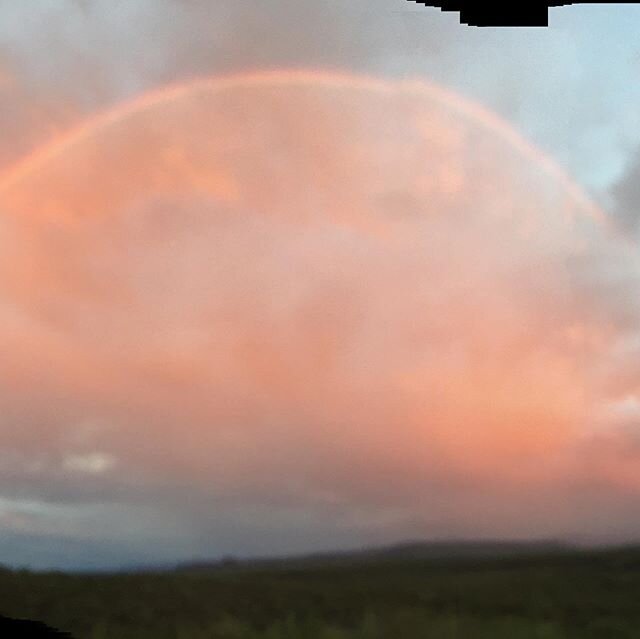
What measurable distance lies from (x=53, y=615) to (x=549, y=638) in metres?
5.78

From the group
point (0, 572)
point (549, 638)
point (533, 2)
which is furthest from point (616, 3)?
point (0, 572)

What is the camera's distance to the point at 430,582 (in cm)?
1382

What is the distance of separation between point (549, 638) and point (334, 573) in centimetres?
860

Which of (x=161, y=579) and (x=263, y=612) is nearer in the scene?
(x=263, y=612)

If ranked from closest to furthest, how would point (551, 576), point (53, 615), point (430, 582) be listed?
point (53, 615), point (430, 582), point (551, 576)

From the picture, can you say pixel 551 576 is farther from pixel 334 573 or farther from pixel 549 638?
pixel 549 638

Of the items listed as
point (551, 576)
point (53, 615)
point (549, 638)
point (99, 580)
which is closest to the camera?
point (549, 638)

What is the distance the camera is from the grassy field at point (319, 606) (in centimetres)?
826

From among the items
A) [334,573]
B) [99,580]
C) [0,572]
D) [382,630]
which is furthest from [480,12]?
[334,573]

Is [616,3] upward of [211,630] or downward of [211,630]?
upward

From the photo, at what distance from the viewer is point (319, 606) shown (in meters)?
9.79

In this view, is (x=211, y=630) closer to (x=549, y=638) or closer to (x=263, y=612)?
(x=263, y=612)

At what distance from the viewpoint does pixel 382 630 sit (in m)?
8.23

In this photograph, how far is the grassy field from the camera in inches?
325
